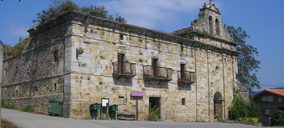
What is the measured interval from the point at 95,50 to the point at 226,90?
14.3 meters

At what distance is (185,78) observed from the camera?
90.0 feet

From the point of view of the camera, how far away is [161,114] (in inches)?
1009

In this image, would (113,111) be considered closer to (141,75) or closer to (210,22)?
(141,75)

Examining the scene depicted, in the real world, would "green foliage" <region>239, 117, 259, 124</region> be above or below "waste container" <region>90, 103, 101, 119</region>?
below

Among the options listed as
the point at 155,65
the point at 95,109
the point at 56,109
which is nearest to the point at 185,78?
the point at 155,65

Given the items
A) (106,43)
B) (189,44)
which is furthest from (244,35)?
(106,43)

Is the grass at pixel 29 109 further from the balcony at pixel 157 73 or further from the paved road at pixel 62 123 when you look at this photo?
the balcony at pixel 157 73

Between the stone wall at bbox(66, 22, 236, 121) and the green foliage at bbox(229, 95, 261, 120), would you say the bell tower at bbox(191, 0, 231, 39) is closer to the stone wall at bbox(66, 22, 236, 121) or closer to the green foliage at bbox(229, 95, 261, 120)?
the stone wall at bbox(66, 22, 236, 121)

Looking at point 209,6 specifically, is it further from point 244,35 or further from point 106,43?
point 244,35

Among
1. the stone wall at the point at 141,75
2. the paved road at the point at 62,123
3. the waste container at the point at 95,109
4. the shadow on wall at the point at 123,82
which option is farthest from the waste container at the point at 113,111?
the paved road at the point at 62,123

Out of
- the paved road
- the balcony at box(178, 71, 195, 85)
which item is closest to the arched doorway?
the balcony at box(178, 71, 195, 85)

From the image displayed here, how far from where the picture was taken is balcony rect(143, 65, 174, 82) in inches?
971

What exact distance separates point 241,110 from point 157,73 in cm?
1036

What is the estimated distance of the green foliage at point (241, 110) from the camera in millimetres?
31391
